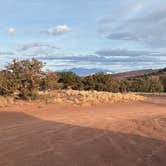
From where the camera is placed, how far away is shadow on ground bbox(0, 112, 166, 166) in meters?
9.94

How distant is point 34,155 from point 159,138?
5.07m

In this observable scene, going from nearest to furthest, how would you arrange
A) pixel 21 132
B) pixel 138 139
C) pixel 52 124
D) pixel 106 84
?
pixel 138 139, pixel 21 132, pixel 52 124, pixel 106 84

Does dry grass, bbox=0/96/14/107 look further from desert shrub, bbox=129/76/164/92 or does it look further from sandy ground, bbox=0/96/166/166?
desert shrub, bbox=129/76/164/92

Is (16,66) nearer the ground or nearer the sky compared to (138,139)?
nearer the sky

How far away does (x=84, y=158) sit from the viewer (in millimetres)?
10305

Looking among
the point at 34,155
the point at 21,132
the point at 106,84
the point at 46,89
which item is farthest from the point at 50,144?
the point at 106,84

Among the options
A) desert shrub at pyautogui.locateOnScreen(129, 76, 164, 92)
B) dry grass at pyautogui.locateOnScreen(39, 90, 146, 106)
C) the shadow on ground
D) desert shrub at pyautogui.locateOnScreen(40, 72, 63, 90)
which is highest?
desert shrub at pyautogui.locateOnScreen(40, 72, 63, 90)

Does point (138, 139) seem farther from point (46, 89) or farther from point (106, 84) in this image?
point (106, 84)

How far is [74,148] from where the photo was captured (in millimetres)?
11648

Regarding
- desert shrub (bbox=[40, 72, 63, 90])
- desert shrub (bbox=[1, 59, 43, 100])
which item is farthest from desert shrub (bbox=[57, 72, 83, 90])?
desert shrub (bbox=[1, 59, 43, 100])

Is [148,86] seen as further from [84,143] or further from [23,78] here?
[84,143]

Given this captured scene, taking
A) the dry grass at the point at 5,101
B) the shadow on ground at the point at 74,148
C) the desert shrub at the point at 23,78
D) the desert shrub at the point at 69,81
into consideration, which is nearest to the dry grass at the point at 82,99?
the desert shrub at the point at 23,78

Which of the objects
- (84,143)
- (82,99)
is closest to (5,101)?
(82,99)

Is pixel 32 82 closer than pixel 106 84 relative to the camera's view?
Yes
